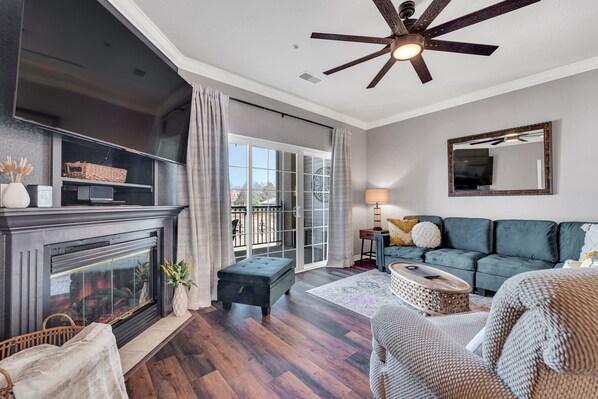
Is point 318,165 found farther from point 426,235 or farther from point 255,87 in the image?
point 426,235

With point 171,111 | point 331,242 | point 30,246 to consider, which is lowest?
point 331,242

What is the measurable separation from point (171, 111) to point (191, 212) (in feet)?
3.37

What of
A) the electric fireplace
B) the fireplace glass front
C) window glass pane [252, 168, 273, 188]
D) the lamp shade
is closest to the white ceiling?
window glass pane [252, 168, 273, 188]

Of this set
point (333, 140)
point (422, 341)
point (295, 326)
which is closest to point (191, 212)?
point (295, 326)

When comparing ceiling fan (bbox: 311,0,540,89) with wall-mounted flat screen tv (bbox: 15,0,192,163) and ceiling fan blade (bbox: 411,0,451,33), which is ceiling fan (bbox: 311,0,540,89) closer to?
ceiling fan blade (bbox: 411,0,451,33)

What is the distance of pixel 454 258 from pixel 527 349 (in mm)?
3063

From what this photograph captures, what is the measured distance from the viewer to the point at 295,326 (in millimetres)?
2361

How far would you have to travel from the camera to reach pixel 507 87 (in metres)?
3.50

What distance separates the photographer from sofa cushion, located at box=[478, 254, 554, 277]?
279 cm

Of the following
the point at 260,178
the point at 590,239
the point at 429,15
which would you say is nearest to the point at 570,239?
the point at 590,239

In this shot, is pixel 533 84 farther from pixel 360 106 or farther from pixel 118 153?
pixel 118 153

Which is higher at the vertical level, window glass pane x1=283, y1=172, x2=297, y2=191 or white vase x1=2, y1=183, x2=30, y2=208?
window glass pane x1=283, y1=172, x2=297, y2=191

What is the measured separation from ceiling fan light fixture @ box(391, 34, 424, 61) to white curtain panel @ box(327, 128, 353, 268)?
2.37 metres

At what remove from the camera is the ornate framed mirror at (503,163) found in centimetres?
326
